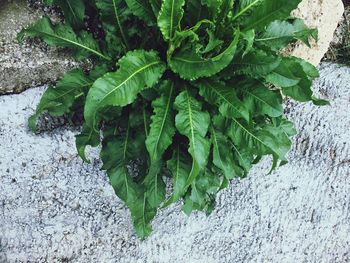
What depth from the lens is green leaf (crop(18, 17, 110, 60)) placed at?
2.03 m

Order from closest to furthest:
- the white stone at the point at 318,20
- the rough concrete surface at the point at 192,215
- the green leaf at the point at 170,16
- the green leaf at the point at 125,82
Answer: the green leaf at the point at 125,82, the green leaf at the point at 170,16, the rough concrete surface at the point at 192,215, the white stone at the point at 318,20

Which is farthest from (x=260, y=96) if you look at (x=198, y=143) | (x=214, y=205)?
(x=214, y=205)

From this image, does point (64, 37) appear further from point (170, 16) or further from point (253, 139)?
point (253, 139)

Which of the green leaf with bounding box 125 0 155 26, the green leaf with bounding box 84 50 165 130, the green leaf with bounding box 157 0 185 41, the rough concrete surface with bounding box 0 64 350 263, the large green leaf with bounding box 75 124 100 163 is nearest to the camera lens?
the green leaf with bounding box 84 50 165 130

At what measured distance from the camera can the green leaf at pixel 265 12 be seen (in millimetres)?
1879

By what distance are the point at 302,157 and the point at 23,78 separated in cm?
146

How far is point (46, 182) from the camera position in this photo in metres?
2.30

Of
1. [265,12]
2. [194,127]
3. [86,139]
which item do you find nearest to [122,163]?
[86,139]

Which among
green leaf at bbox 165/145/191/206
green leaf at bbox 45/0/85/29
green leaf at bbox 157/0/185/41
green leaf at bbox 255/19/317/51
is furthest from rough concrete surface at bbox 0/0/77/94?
green leaf at bbox 255/19/317/51

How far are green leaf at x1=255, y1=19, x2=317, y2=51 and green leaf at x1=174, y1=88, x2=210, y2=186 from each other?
16.2 inches

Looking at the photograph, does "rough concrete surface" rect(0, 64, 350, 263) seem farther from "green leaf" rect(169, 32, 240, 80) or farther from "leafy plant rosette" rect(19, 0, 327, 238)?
"green leaf" rect(169, 32, 240, 80)

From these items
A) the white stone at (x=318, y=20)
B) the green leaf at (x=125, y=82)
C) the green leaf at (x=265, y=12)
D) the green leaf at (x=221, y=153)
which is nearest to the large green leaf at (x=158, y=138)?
the green leaf at (x=125, y=82)

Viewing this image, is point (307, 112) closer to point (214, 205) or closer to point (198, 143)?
point (214, 205)

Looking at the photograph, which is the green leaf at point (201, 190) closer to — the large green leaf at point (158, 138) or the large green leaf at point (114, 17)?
the large green leaf at point (158, 138)
